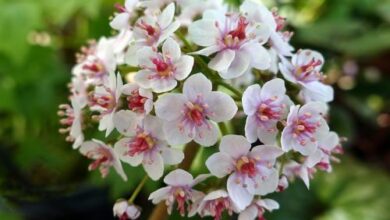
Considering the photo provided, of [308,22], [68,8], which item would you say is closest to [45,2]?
[68,8]

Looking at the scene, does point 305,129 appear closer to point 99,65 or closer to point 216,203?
point 216,203

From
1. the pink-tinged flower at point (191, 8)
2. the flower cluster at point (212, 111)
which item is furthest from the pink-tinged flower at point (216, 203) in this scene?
the pink-tinged flower at point (191, 8)

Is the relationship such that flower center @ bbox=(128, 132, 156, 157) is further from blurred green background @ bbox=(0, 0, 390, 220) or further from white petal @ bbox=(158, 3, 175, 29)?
blurred green background @ bbox=(0, 0, 390, 220)

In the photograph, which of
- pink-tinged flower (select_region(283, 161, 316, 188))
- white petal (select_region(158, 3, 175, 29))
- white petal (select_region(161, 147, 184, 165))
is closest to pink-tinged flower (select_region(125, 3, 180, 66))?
white petal (select_region(158, 3, 175, 29))

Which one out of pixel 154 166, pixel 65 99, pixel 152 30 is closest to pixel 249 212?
pixel 154 166

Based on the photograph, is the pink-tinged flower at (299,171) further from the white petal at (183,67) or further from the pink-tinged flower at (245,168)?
the white petal at (183,67)
